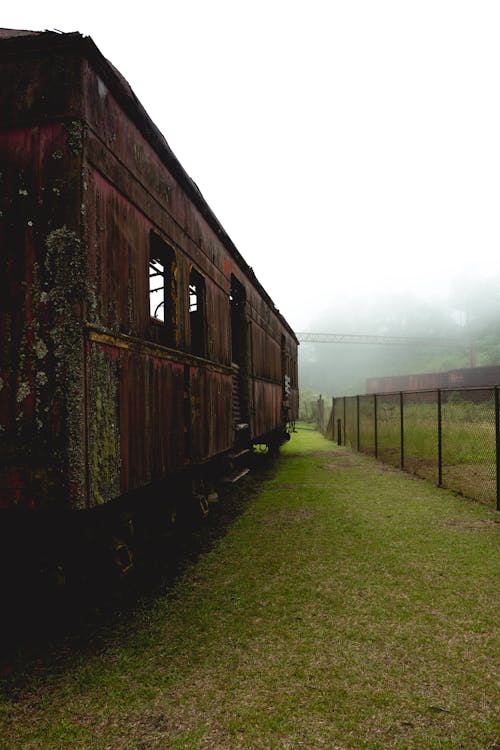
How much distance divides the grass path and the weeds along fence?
2.37 m

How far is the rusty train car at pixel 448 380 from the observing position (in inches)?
1097

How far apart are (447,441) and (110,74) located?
24.6 ft

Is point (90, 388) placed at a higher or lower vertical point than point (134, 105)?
lower

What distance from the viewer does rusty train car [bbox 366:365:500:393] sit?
27859 millimetres

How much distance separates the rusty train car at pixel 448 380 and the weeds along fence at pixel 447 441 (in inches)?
575

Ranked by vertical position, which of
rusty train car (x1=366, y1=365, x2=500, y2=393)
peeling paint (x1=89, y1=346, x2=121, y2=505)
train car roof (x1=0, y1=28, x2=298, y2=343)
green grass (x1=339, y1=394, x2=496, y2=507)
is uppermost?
train car roof (x1=0, y1=28, x2=298, y2=343)

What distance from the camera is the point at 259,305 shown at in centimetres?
948

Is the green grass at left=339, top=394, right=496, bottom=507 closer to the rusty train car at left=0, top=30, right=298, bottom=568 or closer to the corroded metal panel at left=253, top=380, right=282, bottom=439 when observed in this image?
the corroded metal panel at left=253, top=380, right=282, bottom=439

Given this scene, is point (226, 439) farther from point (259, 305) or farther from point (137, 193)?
point (259, 305)

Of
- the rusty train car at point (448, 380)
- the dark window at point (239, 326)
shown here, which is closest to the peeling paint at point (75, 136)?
the dark window at point (239, 326)

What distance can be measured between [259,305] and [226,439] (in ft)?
14.1

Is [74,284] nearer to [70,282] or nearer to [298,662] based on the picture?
[70,282]

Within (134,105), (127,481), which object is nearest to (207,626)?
(127,481)

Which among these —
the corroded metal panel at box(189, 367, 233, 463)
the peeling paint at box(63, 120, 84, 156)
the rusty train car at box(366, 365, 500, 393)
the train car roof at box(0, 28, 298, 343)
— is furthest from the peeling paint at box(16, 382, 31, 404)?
the rusty train car at box(366, 365, 500, 393)
